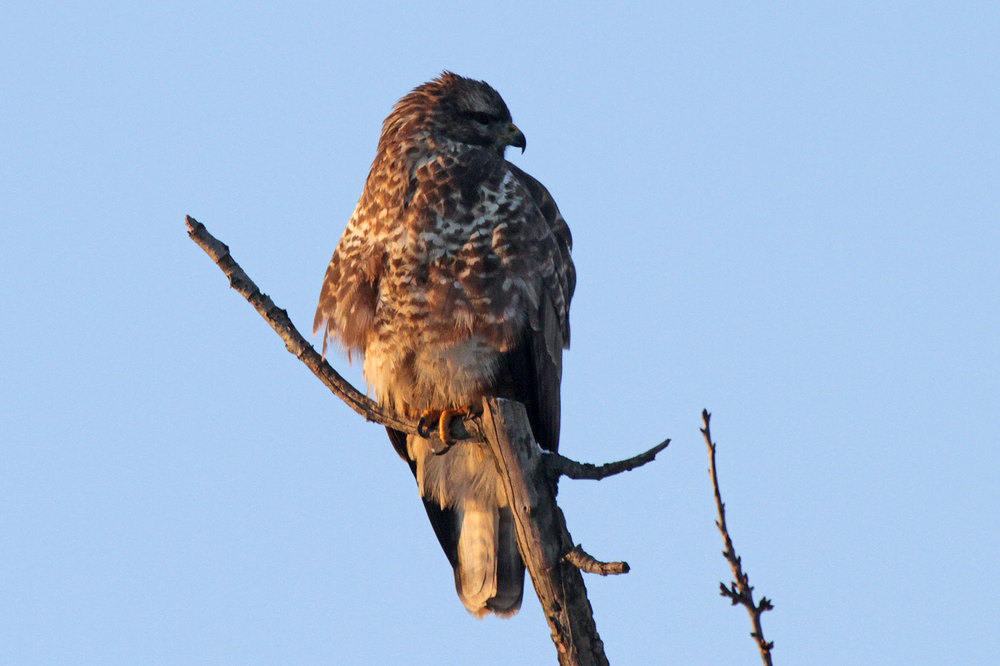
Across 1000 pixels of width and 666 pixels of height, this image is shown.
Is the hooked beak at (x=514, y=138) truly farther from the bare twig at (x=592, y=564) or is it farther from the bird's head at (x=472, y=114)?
the bare twig at (x=592, y=564)

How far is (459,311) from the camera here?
5.93 m

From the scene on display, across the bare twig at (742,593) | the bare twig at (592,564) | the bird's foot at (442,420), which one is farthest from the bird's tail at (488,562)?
the bare twig at (742,593)

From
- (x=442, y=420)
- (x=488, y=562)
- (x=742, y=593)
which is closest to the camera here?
(x=742, y=593)

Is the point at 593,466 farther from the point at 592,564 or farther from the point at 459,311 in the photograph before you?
the point at 459,311

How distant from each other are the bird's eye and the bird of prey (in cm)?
34

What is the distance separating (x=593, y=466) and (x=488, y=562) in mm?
1652

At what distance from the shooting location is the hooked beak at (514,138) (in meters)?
7.12

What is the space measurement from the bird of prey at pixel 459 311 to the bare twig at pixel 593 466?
99 centimetres

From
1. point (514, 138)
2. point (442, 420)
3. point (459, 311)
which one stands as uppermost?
point (514, 138)

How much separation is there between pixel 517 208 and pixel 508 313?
1.92ft

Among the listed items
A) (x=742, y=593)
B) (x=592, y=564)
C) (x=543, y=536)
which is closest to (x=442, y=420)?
(x=543, y=536)

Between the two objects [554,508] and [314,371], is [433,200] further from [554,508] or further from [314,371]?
[554,508]

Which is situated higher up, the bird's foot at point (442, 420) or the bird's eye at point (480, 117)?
the bird's eye at point (480, 117)

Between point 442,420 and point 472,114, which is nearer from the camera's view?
point 442,420
